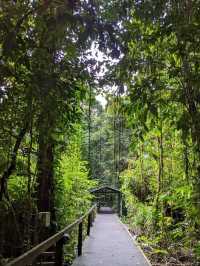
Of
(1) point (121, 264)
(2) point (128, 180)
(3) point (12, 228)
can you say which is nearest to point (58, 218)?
(1) point (121, 264)

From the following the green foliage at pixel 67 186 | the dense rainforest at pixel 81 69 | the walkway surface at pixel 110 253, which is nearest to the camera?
the dense rainforest at pixel 81 69

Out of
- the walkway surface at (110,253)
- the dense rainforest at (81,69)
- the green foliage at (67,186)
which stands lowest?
the walkway surface at (110,253)

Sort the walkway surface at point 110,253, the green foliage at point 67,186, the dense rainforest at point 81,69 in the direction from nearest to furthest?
1. the dense rainforest at point 81,69
2. the walkway surface at point 110,253
3. the green foliage at point 67,186

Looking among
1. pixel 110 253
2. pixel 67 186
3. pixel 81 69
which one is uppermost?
pixel 81 69

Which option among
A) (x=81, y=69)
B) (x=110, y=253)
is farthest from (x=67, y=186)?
(x=81, y=69)

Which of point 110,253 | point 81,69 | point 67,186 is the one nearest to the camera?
point 81,69

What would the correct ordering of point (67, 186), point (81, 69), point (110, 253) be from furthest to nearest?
point (67, 186), point (110, 253), point (81, 69)

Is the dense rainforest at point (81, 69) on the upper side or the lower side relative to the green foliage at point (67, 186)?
upper

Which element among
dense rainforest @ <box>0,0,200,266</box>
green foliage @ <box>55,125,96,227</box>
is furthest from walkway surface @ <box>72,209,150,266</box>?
dense rainforest @ <box>0,0,200,266</box>

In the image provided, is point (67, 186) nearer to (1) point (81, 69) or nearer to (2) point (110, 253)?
(2) point (110, 253)

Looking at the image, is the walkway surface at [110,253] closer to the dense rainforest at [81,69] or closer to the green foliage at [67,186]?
the green foliage at [67,186]

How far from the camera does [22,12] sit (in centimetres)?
315

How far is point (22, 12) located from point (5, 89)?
72 cm

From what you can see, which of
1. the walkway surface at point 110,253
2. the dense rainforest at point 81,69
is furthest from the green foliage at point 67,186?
the dense rainforest at point 81,69
